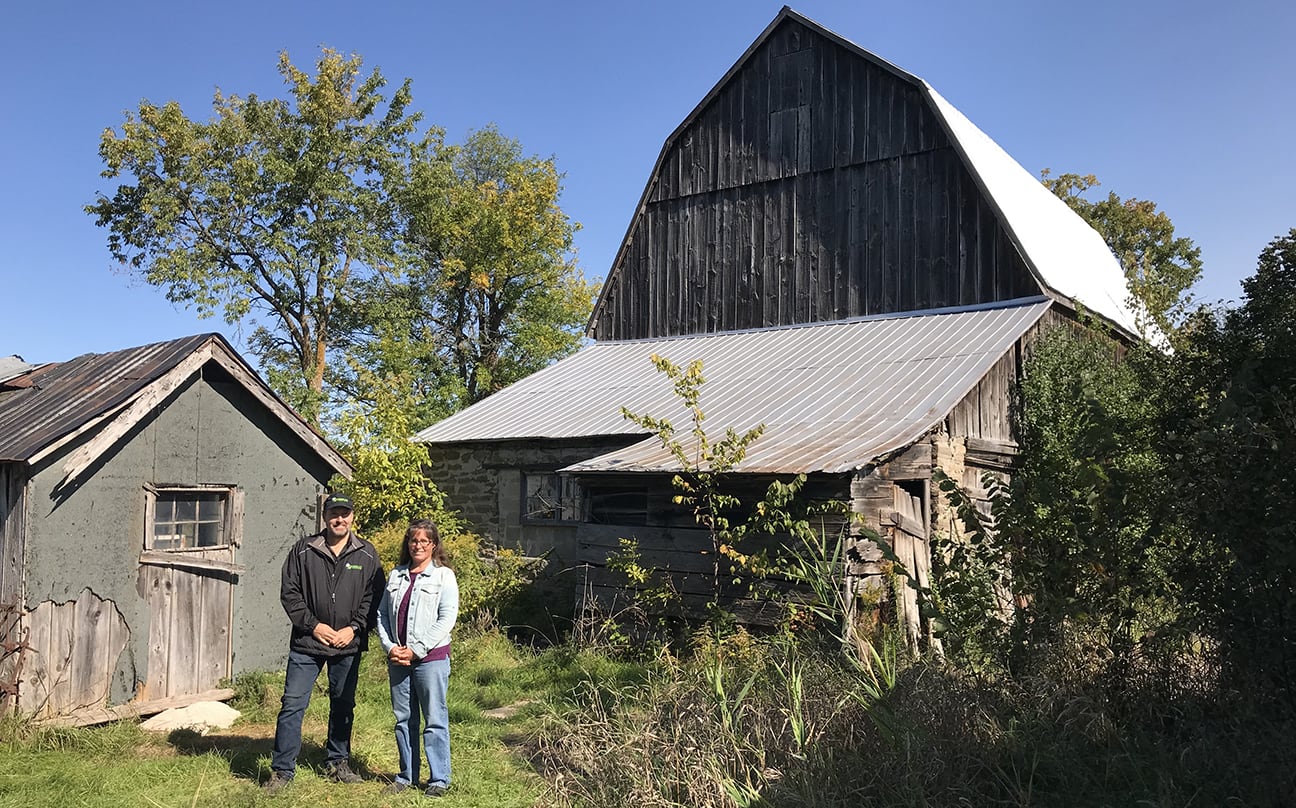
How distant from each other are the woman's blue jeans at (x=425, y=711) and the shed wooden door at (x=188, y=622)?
344 centimetres

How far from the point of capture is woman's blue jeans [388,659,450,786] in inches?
227

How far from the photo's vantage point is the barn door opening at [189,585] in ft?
26.9

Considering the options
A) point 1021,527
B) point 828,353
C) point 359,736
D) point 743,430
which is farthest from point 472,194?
point 1021,527

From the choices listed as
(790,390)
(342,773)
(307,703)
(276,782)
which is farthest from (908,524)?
(276,782)

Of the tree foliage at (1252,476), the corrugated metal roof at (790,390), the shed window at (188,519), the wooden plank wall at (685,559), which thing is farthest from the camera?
the corrugated metal roof at (790,390)

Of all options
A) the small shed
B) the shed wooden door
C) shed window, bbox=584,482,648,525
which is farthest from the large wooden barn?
the shed wooden door

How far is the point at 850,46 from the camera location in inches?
612

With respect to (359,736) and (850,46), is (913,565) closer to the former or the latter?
(359,736)

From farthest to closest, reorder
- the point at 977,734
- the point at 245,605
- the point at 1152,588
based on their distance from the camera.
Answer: the point at 245,605
the point at 1152,588
the point at 977,734

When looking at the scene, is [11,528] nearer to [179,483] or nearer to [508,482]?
[179,483]

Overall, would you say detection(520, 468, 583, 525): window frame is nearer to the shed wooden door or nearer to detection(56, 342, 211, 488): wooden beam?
the shed wooden door

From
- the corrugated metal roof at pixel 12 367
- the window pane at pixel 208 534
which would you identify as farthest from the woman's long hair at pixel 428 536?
the corrugated metal roof at pixel 12 367

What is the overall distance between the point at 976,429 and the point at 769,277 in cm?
A: 573

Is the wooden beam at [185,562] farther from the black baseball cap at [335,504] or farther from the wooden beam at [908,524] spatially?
the wooden beam at [908,524]
